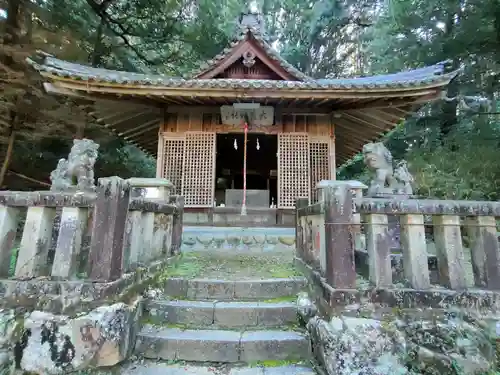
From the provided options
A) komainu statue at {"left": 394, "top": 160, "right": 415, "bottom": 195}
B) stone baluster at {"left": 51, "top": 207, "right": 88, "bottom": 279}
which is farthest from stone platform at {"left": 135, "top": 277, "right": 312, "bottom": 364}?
komainu statue at {"left": 394, "top": 160, "right": 415, "bottom": 195}

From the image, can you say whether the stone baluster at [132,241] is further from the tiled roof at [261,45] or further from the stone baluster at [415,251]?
the tiled roof at [261,45]

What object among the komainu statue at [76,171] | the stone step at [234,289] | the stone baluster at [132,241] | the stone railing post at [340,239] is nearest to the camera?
the stone railing post at [340,239]

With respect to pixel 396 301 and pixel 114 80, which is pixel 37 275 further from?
pixel 114 80

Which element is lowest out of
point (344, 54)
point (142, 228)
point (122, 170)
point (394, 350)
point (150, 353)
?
point (150, 353)

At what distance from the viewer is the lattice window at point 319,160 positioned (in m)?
8.07

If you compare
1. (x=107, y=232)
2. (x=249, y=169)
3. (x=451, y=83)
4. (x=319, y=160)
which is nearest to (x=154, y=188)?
(x=107, y=232)

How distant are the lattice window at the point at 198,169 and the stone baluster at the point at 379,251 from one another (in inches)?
209

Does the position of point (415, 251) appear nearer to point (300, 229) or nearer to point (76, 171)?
point (300, 229)

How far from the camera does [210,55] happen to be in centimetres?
1650

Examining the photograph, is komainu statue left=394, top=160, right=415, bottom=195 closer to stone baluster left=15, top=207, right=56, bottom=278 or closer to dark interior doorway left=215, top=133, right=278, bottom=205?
stone baluster left=15, top=207, right=56, bottom=278

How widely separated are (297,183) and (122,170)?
995 cm

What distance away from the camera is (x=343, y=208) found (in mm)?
2713

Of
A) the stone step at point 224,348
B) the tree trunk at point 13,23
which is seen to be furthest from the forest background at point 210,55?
the stone step at point 224,348

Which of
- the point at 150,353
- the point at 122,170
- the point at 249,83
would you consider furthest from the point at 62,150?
the point at 150,353
